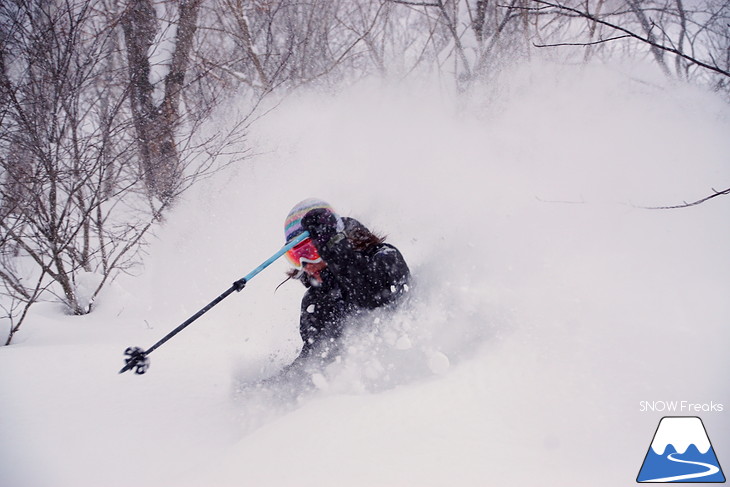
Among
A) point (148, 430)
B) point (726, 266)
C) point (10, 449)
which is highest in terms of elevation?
point (10, 449)

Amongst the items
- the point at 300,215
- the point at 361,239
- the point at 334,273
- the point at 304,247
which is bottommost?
the point at 334,273

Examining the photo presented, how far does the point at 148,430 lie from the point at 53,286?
10.4 ft

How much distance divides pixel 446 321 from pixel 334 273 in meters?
0.83

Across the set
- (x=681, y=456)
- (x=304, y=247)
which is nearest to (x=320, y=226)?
(x=304, y=247)

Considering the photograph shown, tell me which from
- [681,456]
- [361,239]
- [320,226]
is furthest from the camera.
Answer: [361,239]

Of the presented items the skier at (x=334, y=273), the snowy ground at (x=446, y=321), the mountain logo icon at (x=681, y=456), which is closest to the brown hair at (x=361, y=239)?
the skier at (x=334, y=273)

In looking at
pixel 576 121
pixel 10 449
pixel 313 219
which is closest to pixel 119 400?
pixel 10 449

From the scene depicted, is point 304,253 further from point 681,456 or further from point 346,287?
point 681,456

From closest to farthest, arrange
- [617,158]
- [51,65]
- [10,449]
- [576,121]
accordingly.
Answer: [10,449] < [51,65] < [617,158] < [576,121]

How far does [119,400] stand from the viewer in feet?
7.42

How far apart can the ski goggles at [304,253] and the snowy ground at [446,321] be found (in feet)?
1.97

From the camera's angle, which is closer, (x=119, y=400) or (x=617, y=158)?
(x=119, y=400)

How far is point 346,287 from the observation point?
2742 mm

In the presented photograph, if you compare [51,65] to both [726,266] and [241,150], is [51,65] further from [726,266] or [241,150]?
[726,266]
